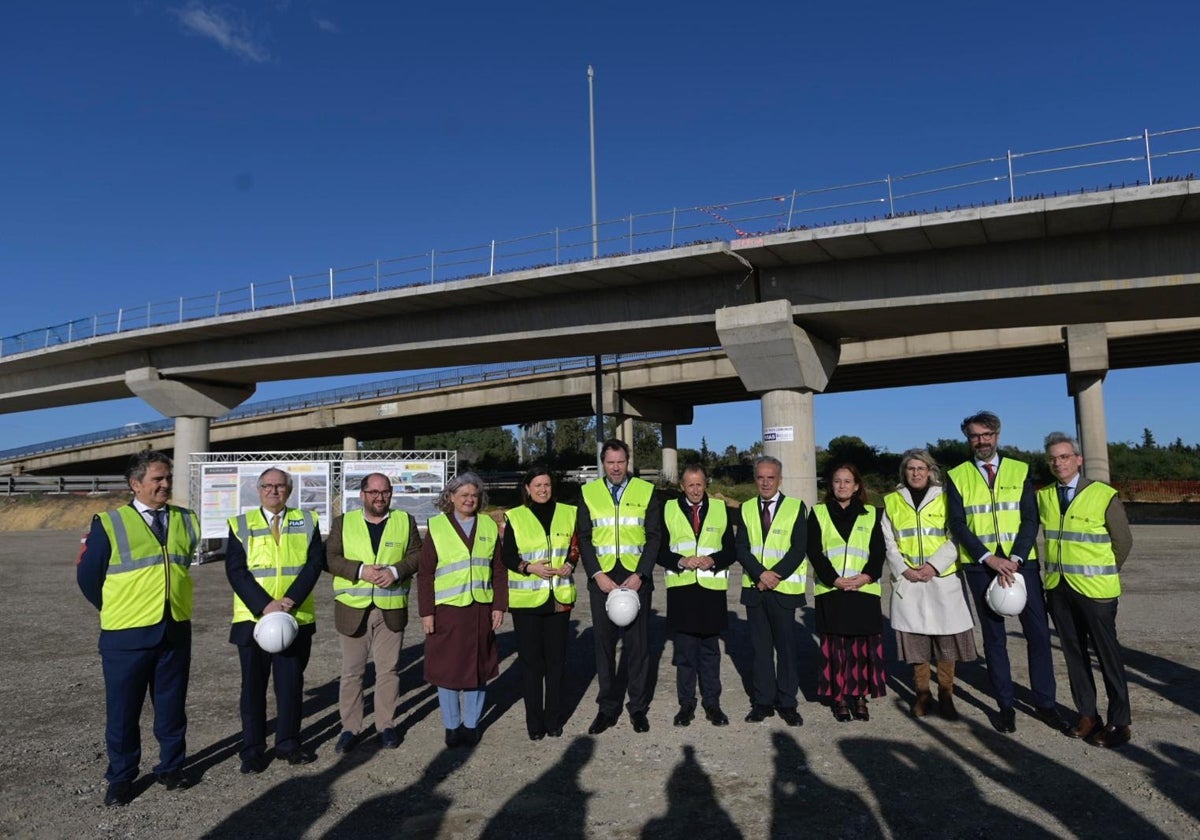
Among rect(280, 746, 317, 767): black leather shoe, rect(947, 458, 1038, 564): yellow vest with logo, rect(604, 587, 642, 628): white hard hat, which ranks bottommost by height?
rect(280, 746, 317, 767): black leather shoe

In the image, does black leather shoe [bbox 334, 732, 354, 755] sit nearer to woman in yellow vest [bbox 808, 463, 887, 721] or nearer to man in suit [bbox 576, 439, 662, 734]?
man in suit [bbox 576, 439, 662, 734]

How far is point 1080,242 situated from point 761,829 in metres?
14.3

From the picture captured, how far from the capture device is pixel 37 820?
394 centimetres

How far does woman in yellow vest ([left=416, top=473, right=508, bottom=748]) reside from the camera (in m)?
4.97

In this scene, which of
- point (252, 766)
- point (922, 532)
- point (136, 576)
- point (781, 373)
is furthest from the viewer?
point (781, 373)

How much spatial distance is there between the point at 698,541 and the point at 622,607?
781 millimetres

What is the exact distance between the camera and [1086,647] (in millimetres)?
4973

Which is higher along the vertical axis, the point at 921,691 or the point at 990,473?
the point at 990,473

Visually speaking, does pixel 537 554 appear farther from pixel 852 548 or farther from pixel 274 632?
pixel 852 548

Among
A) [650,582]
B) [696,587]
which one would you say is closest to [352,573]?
[650,582]

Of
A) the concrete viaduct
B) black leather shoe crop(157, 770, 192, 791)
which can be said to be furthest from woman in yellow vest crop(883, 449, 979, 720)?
the concrete viaduct

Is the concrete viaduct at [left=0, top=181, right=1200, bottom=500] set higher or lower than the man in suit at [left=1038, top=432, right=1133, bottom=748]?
higher

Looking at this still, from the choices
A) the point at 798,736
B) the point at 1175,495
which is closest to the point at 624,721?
→ the point at 798,736

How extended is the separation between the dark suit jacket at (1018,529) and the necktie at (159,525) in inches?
201
